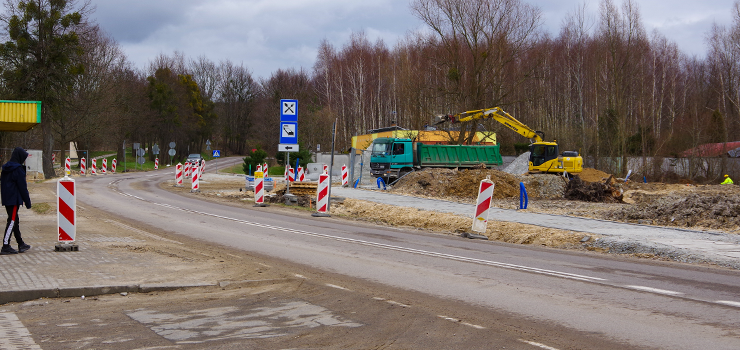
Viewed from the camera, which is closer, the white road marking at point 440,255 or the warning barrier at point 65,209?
the white road marking at point 440,255

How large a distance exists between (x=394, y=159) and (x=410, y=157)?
3.36ft

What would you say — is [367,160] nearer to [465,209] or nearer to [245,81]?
[465,209]

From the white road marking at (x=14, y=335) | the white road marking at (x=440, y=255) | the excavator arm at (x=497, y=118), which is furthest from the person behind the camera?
the excavator arm at (x=497, y=118)

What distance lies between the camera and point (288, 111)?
19641mm

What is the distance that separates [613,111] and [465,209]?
31.9 m

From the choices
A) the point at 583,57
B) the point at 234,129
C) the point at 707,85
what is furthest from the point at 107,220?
the point at 234,129

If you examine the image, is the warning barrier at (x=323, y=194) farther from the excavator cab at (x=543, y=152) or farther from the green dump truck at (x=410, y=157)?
the excavator cab at (x=543, y=152)

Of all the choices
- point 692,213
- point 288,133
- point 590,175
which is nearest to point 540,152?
point 590,175

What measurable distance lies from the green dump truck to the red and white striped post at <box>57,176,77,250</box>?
25804mm

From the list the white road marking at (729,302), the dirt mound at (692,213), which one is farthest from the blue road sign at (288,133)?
the white road marking at (729,302)

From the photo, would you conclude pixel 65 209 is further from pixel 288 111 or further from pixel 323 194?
pixel 288 111

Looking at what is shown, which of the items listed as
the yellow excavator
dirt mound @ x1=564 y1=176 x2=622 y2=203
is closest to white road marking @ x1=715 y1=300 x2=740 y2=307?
dirt mound @ x1=564 y1=176 x2=622 y2=203

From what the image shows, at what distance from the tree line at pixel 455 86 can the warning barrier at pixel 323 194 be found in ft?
41.4

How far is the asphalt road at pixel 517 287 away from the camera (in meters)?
5.29
